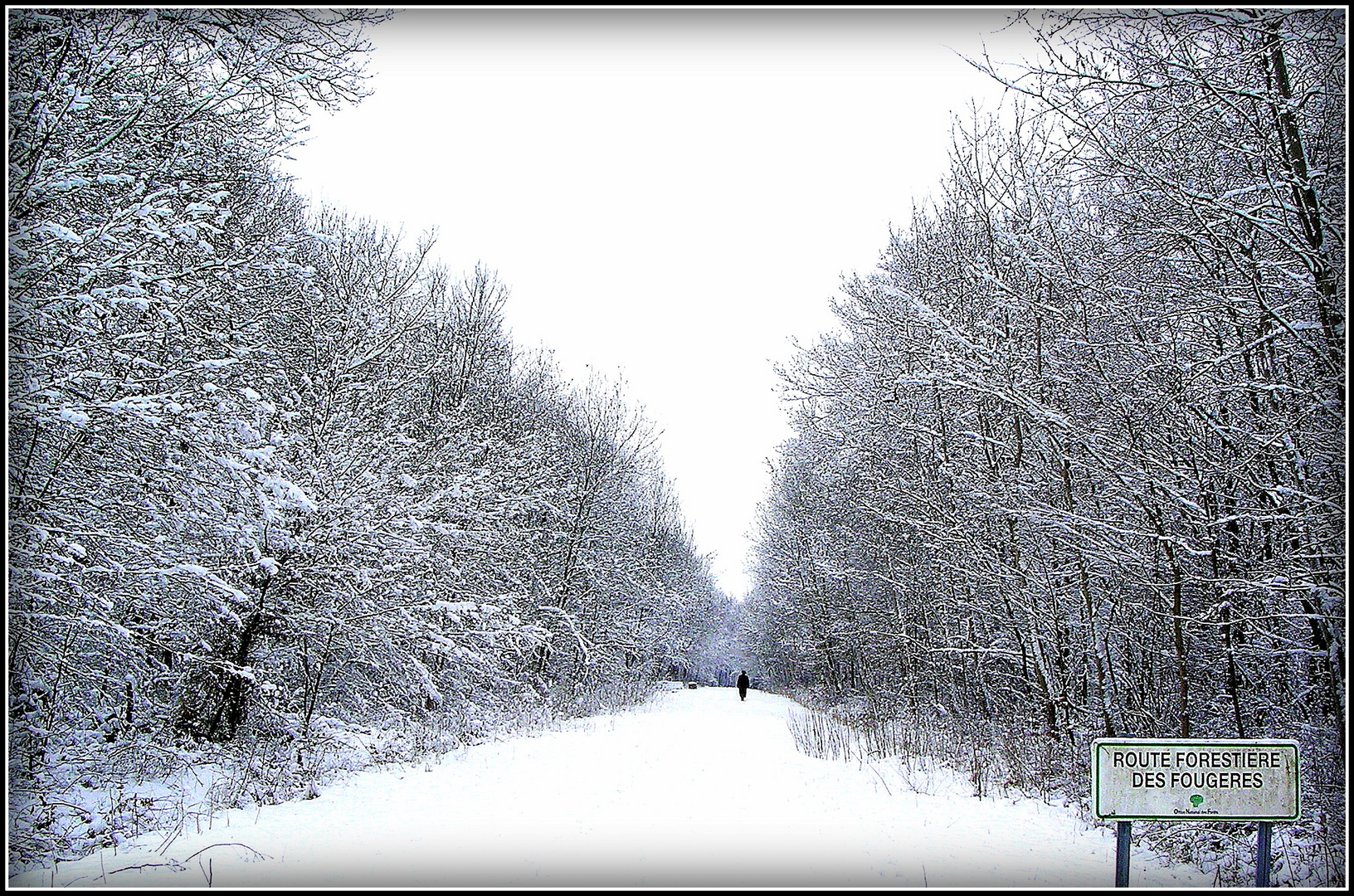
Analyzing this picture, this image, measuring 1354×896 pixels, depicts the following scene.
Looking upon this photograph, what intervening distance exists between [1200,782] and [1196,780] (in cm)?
2

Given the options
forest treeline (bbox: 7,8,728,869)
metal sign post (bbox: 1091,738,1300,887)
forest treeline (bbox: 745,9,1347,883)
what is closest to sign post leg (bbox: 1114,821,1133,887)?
metal sign post (bbox: 1091,738,1300,887)

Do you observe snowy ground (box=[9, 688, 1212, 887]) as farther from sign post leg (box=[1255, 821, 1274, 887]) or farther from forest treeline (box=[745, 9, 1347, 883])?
forest treeline (box=[745, 9, 1347, 883])

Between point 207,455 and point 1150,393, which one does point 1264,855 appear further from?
point 207,455

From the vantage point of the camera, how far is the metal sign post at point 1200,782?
3990 mm

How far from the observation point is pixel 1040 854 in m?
5.35

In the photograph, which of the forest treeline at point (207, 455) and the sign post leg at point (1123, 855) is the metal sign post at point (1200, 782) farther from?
the forest treeline at point (207, 455)

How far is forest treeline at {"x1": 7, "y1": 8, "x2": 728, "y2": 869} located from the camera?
542 centimetres

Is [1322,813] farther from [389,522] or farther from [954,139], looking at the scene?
[389,522]

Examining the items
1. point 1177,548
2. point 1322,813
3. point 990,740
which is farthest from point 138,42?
point 990,740

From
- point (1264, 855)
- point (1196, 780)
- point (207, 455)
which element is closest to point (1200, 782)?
point (1196, 780)

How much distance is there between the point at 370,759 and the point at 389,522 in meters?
3.47

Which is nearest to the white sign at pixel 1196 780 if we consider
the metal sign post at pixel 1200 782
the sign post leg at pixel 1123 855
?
the metal sign post at pixel 1200 782

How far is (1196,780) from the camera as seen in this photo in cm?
408

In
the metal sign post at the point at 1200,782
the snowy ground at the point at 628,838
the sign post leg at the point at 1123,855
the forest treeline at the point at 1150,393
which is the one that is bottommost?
the snowy ground at the point at 628,838
